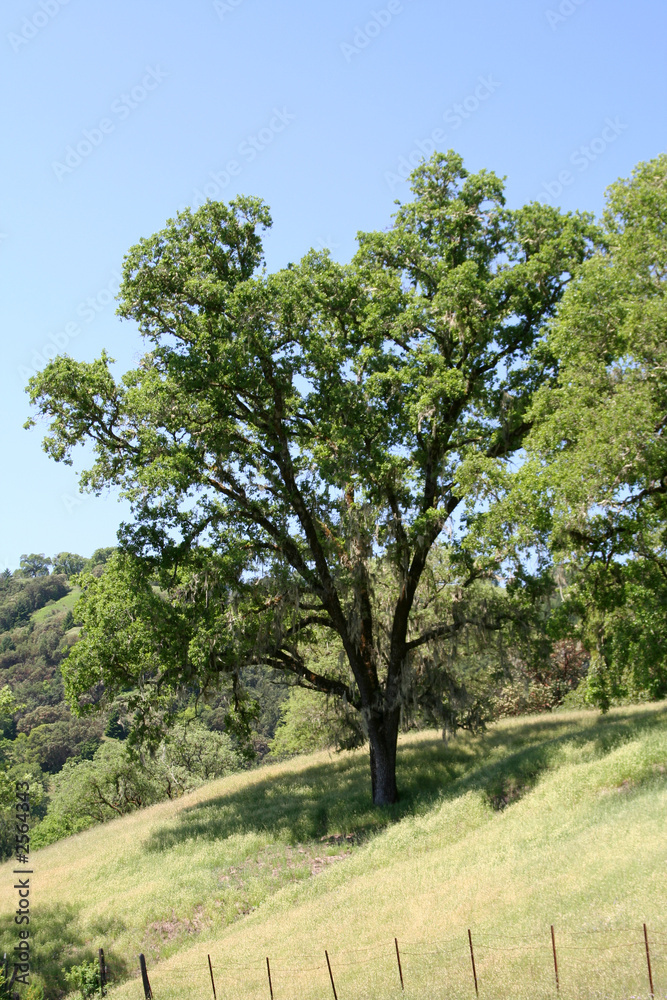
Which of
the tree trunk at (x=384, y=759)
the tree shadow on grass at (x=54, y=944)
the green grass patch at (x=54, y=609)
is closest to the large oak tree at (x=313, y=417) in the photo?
the tree trunk at (x=384, y=759)

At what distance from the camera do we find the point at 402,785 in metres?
23.6

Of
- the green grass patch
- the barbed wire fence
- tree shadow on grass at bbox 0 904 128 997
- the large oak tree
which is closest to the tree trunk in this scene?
the large oak tree

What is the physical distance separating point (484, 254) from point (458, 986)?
59.8 feet

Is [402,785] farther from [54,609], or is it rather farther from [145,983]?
[54,609]

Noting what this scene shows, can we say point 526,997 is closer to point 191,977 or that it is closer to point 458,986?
point 458,986

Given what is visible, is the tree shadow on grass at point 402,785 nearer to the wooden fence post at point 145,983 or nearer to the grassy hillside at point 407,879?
the grassy hillside at point 407,879

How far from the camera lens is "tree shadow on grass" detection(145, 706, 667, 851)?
68.1 feet

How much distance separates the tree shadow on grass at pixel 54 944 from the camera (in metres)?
16.3

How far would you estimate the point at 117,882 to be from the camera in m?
21.0

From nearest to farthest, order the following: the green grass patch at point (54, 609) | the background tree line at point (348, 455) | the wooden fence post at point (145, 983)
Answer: the wooden fence post at point (145, 983), the background tree line at point (348, 455), the green grass patch at point (54, 609)

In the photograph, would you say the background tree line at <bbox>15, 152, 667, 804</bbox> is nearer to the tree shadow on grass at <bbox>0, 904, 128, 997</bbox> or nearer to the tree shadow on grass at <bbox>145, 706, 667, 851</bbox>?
the tree shadow on grass at <bbox>145, 706, 667, 851</bbox>

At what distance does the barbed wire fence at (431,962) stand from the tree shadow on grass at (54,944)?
3431 mm

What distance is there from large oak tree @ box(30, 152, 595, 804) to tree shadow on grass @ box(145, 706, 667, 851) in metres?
1.52

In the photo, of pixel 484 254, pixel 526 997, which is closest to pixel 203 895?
pixel 526 997
